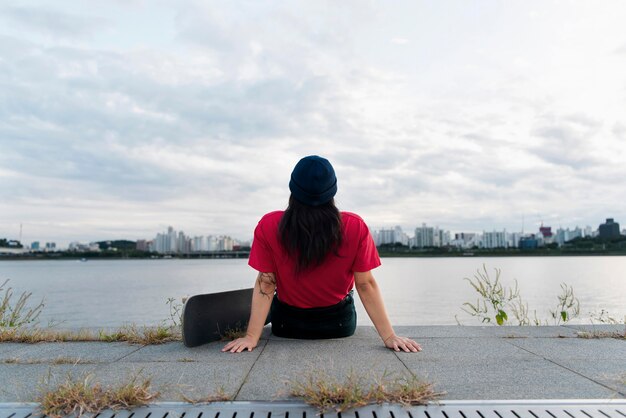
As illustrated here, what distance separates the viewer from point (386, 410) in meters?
2.44

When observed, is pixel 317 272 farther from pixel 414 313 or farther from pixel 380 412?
pixel 414 313

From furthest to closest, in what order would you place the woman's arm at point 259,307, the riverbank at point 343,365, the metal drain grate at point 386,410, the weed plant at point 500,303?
1. the weed plant at point 500,303
2. the woman's arm at point 259,307
3. the riverbank at point 343,365
4. the metal drain grate at point 386,410

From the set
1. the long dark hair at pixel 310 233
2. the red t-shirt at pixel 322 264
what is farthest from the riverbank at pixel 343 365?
the long dark hair at pixel 310 233

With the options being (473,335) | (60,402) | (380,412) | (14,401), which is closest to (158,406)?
(60,402)

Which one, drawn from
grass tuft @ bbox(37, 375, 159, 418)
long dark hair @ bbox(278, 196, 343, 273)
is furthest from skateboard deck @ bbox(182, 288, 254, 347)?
grass tuft @ bbox(37, 375, 159, 418)

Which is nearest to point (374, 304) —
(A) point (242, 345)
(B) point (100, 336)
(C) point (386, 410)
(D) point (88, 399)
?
(A) point (242, 345)

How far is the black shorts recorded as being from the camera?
4.29m

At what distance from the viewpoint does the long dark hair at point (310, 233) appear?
3.85 metres

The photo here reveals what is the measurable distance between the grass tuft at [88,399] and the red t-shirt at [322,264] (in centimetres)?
151

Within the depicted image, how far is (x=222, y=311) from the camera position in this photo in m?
4.50

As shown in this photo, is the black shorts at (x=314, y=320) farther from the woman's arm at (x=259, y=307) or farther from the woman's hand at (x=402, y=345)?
the woman's hand at (x=402, y=345)

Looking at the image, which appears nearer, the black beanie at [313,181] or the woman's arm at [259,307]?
the black beanie at [313,181]

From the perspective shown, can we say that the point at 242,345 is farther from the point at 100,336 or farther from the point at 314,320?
the point at 100,336

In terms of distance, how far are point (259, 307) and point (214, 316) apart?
0.60 m
